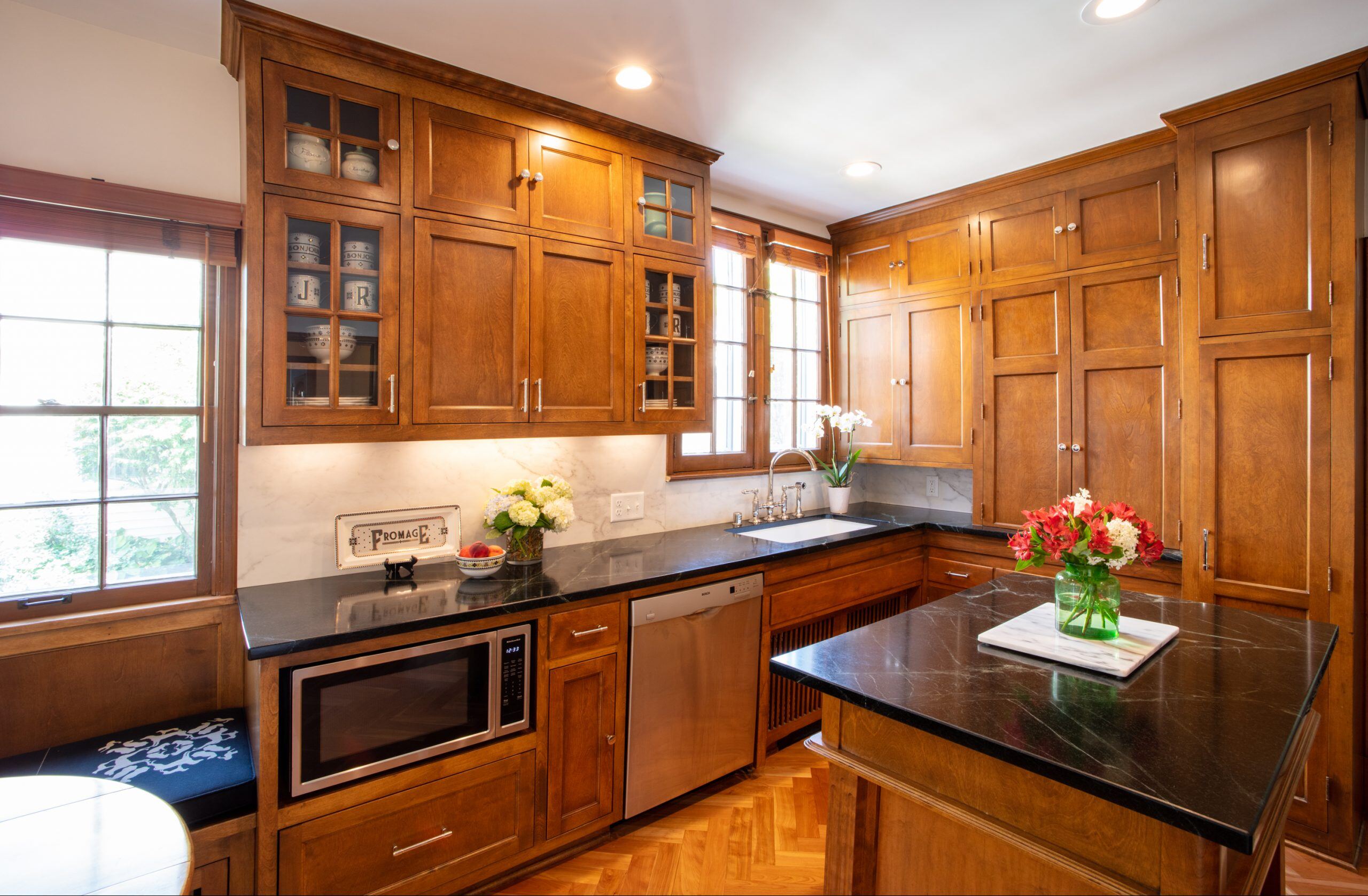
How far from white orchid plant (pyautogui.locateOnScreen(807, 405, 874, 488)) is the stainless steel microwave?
7.01ft

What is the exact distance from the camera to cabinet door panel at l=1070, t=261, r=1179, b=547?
266cm

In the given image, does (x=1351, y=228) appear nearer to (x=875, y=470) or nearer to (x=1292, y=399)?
(x=1292, y=399)

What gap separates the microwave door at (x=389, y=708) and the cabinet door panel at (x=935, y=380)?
2496 mm

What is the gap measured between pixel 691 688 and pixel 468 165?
1994 mm

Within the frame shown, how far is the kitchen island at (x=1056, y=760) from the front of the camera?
103 centimetres

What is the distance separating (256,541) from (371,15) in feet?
5.33

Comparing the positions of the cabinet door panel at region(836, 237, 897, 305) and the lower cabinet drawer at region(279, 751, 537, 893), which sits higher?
the cabinet door panel at region(836, 237, 897, 305)

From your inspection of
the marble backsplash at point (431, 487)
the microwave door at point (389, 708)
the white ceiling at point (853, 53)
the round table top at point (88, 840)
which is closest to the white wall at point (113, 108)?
the white ceiling at point (853, 53)

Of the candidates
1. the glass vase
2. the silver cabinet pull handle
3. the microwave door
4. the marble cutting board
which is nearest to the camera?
the marble cutting board

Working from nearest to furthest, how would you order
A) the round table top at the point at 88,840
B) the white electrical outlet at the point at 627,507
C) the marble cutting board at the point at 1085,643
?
the round table top at the point at 88,840 < the marble cutting board at the point at 1085,643 < the white electrical outlet at the point at 627,507

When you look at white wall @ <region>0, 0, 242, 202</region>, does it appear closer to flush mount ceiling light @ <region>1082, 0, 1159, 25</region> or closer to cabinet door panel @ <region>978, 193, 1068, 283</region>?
flush mount ceiling light @ <region>1082, 0, 1159, 25</region>

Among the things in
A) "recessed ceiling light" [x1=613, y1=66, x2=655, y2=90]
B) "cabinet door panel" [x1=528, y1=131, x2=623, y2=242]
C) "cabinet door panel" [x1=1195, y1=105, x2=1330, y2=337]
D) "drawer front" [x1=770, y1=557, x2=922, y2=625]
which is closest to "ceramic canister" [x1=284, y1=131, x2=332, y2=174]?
"cabinet door panel" [x1=528, y1=131, x2=623, y2=242]

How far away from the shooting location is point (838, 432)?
3.81 metres

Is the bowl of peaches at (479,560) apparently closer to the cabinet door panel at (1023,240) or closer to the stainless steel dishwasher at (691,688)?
the stainless steel dishwasher at (691,688)
